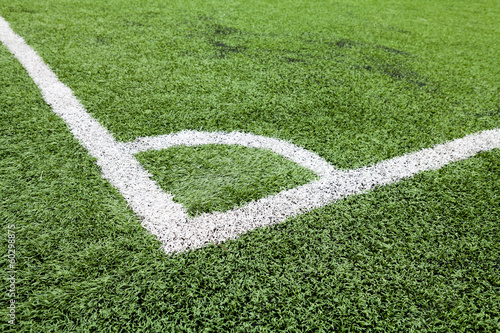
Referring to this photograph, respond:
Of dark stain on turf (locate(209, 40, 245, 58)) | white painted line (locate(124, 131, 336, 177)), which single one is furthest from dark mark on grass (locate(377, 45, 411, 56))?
white painted line (locate(124, 131, 336, 177))

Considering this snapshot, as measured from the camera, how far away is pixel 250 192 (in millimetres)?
1610

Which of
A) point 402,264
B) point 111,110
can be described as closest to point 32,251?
point 111,110

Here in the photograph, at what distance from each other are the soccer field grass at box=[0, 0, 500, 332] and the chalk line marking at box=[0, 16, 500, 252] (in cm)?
5

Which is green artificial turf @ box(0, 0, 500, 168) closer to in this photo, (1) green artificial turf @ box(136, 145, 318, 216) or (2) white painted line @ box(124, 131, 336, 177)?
(2) white painted line @ box(124, 131, 336, 177)

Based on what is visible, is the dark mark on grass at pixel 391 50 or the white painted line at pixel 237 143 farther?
the dark mark on grass at pixel 391 50

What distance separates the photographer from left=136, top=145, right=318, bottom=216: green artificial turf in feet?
5.13

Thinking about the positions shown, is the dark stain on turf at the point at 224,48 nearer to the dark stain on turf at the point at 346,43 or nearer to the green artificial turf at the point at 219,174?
the dark stain on turf at the point at 346,43

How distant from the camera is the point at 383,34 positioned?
419 cm

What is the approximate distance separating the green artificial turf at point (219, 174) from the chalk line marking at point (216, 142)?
0.15 ft

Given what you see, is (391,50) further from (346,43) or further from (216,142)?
(216,142)

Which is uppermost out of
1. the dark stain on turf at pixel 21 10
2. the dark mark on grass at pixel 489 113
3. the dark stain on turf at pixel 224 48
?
the dark stain on turf at pixel 21 10

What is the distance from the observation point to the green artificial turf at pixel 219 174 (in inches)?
61.6

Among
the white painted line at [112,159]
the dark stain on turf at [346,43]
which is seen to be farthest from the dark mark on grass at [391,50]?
the white painted line at [112,159]

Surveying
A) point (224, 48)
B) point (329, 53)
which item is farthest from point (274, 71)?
point (329, 53)
